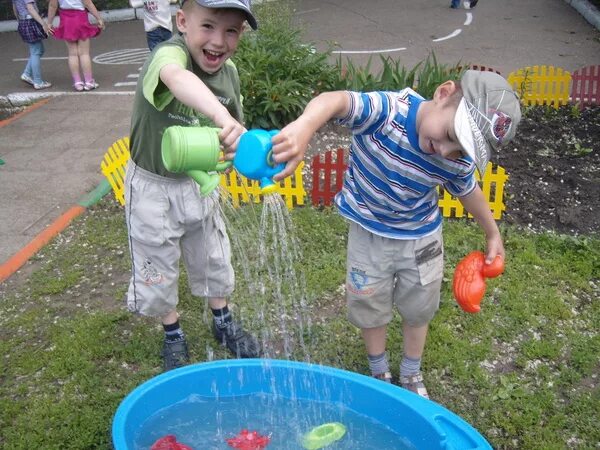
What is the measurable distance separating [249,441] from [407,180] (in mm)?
1145

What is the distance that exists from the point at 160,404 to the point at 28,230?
2.21 m

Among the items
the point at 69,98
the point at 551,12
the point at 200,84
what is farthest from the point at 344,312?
the point at 551,12

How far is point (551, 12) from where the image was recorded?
11344 millimetres

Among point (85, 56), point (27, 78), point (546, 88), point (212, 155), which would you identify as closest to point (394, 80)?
point (546, 88)

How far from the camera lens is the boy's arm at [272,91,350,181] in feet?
5.19

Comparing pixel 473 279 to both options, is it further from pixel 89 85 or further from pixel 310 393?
pixel 89 85

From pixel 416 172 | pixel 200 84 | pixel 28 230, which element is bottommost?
pixel 28 230

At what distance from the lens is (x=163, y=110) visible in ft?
7.78

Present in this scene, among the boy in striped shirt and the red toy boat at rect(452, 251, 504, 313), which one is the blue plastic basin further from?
the red toy boat at rect(452, 251, 504, 313)

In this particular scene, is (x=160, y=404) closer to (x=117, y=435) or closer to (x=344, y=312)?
(x=117, y=435)

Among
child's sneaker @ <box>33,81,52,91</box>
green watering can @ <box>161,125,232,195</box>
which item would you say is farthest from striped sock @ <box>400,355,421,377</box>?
child's sneaker @ <box>33,81,52,91</box>

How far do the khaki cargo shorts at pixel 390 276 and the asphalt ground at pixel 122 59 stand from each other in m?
2.23

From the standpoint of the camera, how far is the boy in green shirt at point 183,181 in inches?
79.9

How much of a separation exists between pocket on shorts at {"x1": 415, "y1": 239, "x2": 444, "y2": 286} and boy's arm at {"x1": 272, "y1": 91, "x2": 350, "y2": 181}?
0.72 m
